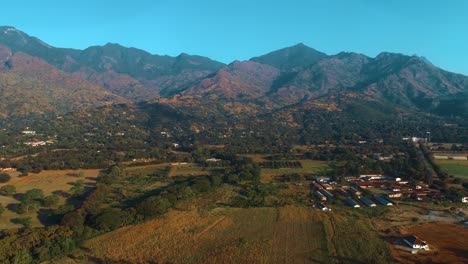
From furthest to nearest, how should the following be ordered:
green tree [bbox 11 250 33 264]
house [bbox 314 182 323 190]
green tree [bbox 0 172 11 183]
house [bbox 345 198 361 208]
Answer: green tree [bbox 0 172 11 183] → house [bbox 314 182 323 190] → house [bbox 345 198 361 208] → green tree [bbox 11 250 33 264]

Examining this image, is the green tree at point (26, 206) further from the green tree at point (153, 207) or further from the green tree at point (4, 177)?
the green tree at point (4, 177)

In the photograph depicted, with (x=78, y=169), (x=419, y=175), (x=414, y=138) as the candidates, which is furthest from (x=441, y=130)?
(x=78, y=169)

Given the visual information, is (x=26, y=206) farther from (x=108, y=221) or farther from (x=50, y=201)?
(x=108, y=221)

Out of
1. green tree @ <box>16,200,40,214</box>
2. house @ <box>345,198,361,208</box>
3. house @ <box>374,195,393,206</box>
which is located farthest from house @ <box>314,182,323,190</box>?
green tree @ <box>16,200,40,214</box>

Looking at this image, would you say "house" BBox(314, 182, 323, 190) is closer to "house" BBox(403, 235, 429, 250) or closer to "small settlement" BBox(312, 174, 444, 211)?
"small settlement" BBox(312, 174, 444, 211)

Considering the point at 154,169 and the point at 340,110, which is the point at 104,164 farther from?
the point at 340,110

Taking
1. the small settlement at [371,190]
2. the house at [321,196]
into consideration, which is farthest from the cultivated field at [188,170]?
the house at [321,196]
